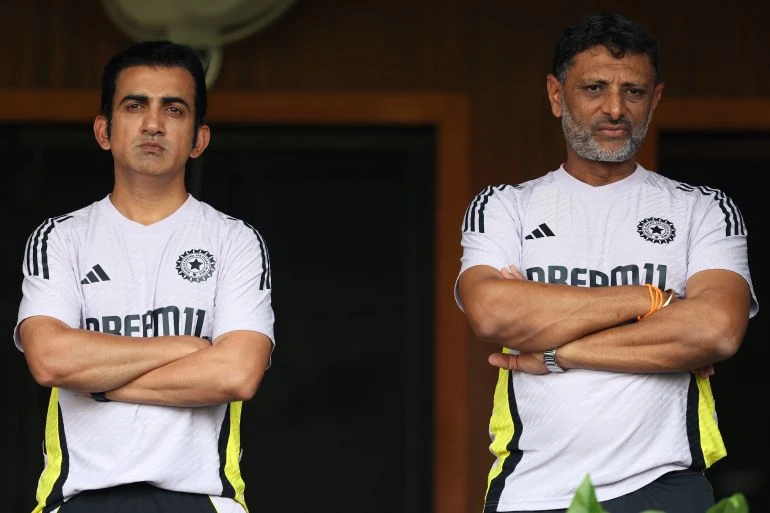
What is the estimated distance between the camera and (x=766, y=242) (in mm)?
5086

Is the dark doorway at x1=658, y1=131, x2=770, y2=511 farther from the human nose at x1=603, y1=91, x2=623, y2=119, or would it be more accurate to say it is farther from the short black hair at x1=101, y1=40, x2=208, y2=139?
the short black hair at x1=101, y1=40, x2=208, y2=139

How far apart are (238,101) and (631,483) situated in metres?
2.45

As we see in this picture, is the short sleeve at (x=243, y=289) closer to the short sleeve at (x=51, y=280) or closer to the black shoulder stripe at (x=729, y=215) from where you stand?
the short sleeve at (x=51, y=280)

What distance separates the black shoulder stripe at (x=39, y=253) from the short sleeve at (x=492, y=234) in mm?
920

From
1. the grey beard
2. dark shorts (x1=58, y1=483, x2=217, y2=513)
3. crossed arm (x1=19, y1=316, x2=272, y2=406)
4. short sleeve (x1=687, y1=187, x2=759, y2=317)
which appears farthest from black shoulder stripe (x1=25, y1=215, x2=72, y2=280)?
short sleeve (x1=687, y1=187, x2=759, y2=317)

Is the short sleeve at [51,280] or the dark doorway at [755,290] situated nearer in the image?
the short sleeve at [51,280]

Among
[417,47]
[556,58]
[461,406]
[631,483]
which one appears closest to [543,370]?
[631,483]

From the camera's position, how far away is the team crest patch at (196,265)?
3.17 metres

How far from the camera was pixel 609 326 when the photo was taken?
3.01m

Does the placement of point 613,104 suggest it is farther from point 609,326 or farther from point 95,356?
point 95,356

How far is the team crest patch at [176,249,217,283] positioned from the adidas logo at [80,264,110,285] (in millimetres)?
165

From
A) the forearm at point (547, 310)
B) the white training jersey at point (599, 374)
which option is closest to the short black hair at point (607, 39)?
the white training jersey at point (599, 374)

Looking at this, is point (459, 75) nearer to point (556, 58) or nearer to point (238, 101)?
point (238, 101)

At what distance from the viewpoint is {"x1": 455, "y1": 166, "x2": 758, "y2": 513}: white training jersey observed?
2998mm
